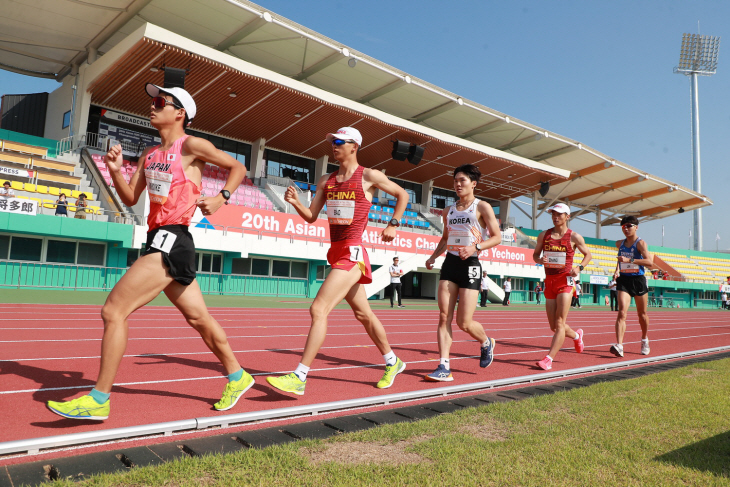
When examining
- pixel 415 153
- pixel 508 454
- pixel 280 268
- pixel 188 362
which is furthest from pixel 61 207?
pixel 508 454

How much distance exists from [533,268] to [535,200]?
535 inches

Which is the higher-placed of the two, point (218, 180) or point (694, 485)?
point (218, 180)

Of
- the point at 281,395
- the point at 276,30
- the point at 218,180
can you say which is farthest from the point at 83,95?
the point at 281,395

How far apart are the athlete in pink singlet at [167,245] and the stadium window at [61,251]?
64.8ft

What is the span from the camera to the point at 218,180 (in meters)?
28.8

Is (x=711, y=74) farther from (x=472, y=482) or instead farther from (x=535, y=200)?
(x=472, y=482)

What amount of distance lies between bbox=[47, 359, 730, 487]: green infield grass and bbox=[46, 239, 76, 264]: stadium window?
21.2 m

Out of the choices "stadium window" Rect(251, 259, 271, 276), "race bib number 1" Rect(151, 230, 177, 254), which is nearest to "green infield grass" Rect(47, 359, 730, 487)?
"race bib number 1" Rect(151, 230, 177, 254)

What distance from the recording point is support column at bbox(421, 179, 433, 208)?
141ft

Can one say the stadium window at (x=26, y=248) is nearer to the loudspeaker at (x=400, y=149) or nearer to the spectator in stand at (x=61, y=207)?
the spectator in stand at (x=61, y=207)

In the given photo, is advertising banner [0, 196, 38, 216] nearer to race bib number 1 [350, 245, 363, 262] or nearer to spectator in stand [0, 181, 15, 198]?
spectator in stand [0, 181, 15, 198]

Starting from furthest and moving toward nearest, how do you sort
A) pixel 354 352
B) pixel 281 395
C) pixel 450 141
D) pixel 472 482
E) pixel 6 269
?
pixel 450 141 < pixel 6 269 < pixel 354 352 < pixel 281 395 < pixel 472 482

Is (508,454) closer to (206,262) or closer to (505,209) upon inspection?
(206,262)

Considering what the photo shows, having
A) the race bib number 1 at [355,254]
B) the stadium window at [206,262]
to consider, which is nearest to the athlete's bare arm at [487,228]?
the race bib number 1 at [355,254]
